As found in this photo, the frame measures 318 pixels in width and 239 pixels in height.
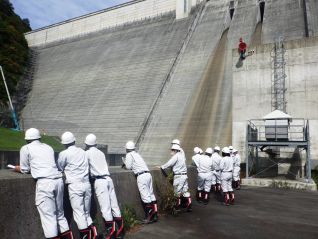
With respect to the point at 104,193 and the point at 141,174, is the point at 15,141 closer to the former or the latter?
the point at 141,174

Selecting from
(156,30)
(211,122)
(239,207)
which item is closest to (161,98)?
(211,122)

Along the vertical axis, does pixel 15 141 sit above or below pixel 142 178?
above

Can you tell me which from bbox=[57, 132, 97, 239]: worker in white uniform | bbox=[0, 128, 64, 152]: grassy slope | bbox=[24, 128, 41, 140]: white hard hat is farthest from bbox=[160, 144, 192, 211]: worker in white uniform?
bbox=[0, 128, 64, 152]: grassy slope

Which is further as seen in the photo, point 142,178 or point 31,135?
point 142,178

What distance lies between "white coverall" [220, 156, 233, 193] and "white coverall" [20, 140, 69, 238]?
6160 millimetres

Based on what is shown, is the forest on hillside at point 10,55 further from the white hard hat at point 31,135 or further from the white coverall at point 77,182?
the white hard hat at point 31,135

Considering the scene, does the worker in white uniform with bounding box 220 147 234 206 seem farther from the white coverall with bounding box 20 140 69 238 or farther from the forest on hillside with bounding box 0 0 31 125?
the forest on hillside with bounding box 0 0 31 125

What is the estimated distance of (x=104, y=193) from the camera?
19.7 feet

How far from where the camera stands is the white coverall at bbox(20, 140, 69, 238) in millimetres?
4863

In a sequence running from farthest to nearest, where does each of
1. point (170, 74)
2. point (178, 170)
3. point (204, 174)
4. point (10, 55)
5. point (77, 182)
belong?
point (10, 55), point (170, 74), point (204, 174), point (178, 170), point (77, 182)

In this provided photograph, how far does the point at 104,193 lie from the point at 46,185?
1305mm

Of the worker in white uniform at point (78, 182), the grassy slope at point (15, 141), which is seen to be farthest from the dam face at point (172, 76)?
the worker in white uniform at point (78, 182)

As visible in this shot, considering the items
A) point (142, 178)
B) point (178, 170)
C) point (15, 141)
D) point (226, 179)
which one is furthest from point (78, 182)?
point (15, 141)

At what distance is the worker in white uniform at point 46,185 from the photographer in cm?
486
